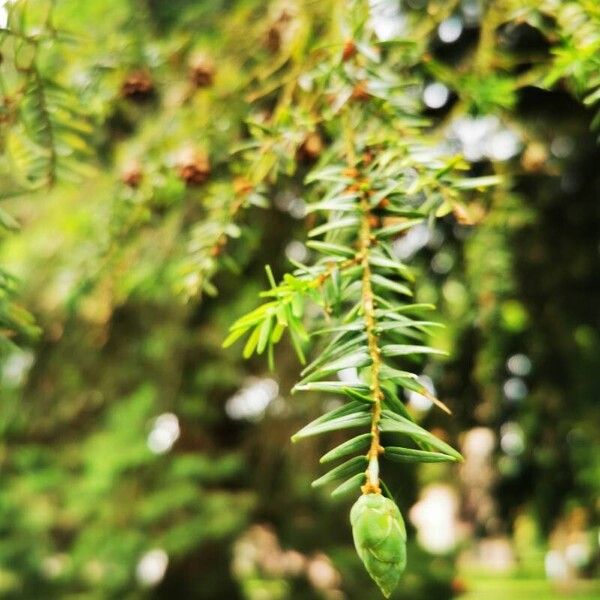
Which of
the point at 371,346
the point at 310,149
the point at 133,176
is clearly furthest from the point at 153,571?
the point at 371,346

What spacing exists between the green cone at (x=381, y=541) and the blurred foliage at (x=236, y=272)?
326mm

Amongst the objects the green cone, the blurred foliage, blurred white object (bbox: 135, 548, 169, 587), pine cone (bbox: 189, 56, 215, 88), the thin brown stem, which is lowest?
blurred white object (bbox: 135, 548, 169, 587)

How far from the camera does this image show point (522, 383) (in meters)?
1.66

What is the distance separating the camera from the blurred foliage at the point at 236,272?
0.83 meters

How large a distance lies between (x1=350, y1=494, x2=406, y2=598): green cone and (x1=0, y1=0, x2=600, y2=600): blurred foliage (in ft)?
1.07

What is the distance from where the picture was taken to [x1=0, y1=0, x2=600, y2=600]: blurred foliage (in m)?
0.83

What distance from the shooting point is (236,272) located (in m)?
0.88

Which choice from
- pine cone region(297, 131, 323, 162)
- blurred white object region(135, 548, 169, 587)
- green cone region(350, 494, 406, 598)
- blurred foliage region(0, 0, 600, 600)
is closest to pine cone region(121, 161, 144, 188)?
blurred foliage region(0, 0, 600, 600)

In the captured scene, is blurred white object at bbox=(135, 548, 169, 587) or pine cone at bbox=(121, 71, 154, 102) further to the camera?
blurred white object at bbox=(135, 548, 169, 587)

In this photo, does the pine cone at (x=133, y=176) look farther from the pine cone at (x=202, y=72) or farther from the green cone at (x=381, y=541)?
the green cone at (x=381, y=541)

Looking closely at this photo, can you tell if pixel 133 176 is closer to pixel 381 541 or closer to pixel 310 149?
pixel 310 149

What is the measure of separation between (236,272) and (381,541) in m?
0.52

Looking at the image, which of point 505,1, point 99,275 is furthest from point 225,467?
point 505,1

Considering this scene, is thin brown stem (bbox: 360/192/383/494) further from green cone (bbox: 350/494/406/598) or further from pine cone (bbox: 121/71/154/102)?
pine cone (bbox: 121/71/154/102)
